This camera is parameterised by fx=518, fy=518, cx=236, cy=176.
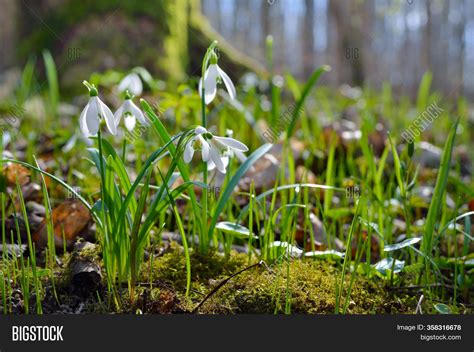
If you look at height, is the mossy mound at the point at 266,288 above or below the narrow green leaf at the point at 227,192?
below

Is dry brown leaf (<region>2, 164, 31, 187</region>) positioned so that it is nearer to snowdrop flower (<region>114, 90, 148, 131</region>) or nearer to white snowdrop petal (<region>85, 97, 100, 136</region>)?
snowdrop flower (<region>114, 90, 148, 131</region>)

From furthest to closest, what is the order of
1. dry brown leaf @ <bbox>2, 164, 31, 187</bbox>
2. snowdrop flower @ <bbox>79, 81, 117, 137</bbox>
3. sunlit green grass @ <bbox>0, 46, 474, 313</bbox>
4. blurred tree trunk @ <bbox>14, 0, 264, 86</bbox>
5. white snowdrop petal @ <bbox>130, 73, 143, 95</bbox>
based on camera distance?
blurred tree trunk @ <bbox>14, 0, 264, 86</bbox> < white snowdrop petal @ <bbox>130, 73, 143, 95</bbox> < dry brown leaf @ <bbox>2, 164, 31, 187</bbox> < sunlit green grass @ <bbox>0, 46, 474, 313</bbox> < snowdrop flower @ <bbox>79, 81, 117, 137</bbox>

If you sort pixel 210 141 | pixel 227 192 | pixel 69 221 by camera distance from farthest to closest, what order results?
pixel 69 221, pixel 227 192, pixel 210 141

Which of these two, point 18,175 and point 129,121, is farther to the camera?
point 18,175

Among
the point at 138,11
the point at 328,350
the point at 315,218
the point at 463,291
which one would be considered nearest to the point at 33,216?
the point at 315,218

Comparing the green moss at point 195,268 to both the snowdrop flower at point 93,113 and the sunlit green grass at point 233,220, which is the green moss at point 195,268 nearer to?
the sunlit green grass at point 233,220

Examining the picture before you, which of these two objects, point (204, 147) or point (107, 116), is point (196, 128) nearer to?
point (204, 147)

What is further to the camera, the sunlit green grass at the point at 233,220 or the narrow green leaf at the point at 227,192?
the narrow green leaf at the point at 227,192

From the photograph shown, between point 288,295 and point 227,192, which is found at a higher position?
point 227,192

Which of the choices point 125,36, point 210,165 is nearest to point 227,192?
point 210,165

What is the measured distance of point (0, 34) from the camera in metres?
27.8

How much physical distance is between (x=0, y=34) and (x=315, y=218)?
29.9 metres

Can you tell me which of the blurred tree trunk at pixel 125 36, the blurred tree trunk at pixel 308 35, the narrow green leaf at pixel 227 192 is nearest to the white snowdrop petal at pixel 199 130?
the narrow green leaf at pixel 227 192

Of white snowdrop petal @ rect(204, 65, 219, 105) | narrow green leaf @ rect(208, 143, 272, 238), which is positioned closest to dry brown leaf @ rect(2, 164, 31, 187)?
narrow green leaf @ rect(208, 143, 272, 238)
